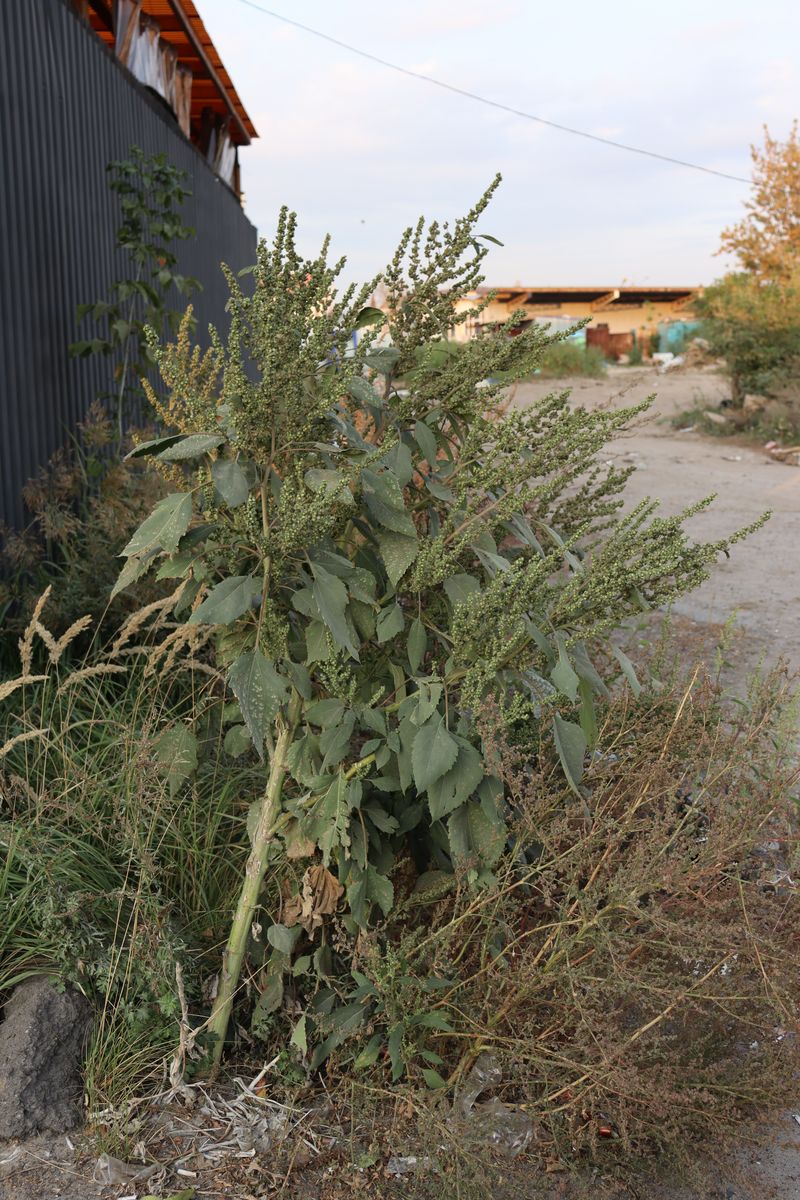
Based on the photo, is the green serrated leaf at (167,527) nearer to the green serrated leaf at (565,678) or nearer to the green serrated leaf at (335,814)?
the green serrated leaf at (335,814)

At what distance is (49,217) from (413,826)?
4.30m

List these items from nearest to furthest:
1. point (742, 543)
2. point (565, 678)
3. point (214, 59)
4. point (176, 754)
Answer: point (565, 678)
point (176, 754)
point (742, 543)
point (214, 59)

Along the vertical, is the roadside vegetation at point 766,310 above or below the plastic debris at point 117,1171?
above

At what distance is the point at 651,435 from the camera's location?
1606 centimetres

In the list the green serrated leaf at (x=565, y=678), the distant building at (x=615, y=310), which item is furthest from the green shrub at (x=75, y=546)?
the distant building at (x=615, y=310)

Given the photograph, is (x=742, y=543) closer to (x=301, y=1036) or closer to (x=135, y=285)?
(x=135, y=285)

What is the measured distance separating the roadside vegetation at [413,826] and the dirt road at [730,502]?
0.63 m

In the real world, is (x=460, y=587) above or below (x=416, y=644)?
above

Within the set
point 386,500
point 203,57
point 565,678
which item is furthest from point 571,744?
point 203,57

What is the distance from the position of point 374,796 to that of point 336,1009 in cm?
47

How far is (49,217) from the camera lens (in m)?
5.37

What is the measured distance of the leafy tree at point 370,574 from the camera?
1.93m

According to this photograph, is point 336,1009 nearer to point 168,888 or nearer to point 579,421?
point 168,888

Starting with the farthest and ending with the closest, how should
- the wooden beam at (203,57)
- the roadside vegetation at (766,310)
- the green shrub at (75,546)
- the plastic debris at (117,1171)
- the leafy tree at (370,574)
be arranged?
the roadside vegetation at (766,310) < the wooden beam at (203,57) < the green shrub at (75,546) < the plastic debris at (117,1171) < the leafy tree at (370,574)
